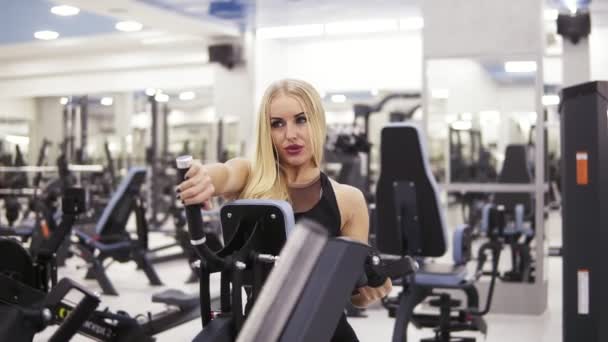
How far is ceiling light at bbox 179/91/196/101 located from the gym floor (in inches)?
208

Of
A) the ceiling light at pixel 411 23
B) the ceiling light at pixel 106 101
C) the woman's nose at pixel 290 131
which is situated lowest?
the woman's nose at pixel 290 131

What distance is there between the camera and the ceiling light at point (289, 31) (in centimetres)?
1013

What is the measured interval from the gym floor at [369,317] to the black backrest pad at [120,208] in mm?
531

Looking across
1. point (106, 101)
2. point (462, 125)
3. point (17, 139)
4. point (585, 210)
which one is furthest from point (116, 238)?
point (106, 101)

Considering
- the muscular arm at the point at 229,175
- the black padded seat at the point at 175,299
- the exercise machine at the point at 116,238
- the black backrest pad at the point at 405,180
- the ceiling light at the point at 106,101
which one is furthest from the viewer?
the ceiling light at the point at 106,101

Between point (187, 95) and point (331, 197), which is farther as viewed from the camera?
point (187, 95)

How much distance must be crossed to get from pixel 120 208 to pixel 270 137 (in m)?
5.30

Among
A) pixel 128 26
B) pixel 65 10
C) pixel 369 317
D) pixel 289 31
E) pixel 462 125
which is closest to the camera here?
pixel 369 317

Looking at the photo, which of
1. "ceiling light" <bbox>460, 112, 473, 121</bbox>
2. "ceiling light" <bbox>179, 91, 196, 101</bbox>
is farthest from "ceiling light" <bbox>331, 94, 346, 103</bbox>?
"ceiling light" <bbox>460, 112, 473, 121</bbox>

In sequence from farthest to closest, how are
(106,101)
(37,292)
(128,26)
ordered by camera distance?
(106,101), (128,26), (37,292)

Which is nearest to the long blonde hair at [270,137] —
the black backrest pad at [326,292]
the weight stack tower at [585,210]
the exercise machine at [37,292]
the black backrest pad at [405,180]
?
the exercise machine at [37,292]

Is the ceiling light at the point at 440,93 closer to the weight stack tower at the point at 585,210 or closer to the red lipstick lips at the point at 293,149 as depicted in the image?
the weight stack tower at the point at 585,210

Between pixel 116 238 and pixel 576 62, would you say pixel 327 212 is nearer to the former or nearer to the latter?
pixel 116 238

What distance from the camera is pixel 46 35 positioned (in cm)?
1110
